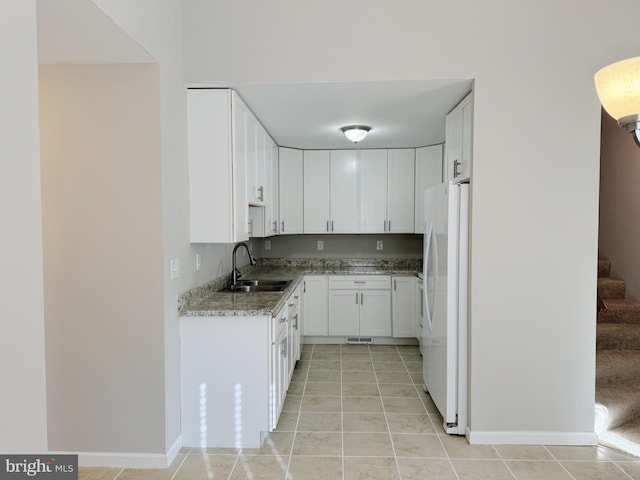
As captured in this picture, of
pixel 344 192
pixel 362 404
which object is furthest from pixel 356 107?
pixel 362 404

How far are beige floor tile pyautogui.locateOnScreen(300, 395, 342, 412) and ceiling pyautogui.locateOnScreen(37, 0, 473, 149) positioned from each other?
2.32 m

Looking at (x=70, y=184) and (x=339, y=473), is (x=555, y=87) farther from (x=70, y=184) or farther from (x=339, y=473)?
(x=70, y=184)

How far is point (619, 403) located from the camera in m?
2.61

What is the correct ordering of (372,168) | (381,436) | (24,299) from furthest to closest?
1. (372,168)
2. (381,436)
3. (24,299)

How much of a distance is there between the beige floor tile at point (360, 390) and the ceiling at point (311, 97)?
2326mm

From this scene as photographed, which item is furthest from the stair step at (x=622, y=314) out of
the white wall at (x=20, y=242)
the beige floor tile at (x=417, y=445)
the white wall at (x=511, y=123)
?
the white wall at (x=20, y=242)

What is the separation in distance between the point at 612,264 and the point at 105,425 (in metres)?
4.53

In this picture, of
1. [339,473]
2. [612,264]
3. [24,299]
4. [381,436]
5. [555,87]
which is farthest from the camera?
[612,264]

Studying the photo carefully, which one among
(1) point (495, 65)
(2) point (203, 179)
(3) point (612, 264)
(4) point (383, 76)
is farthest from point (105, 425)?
(3) point (612, 264)

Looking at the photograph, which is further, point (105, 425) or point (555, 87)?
point (555, 87)

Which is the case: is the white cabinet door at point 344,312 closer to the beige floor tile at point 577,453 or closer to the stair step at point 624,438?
the beige floor tile at point 577,453

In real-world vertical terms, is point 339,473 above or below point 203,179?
below

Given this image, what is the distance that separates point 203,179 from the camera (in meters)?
2.60

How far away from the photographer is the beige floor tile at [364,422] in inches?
105
